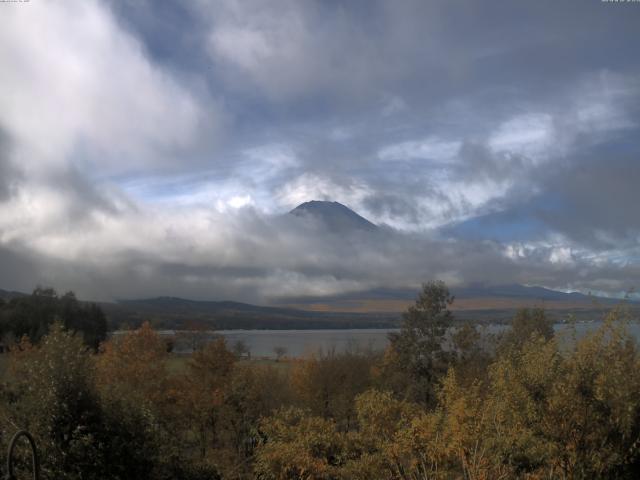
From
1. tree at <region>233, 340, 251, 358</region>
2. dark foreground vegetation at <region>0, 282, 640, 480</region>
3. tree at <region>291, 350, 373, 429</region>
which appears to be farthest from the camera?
tree at <region>233, 340, 251, 358</region>

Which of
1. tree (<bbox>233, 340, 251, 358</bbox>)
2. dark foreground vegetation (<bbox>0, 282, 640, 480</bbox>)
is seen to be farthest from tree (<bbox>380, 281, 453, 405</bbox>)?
dark foreground vegetation (<bbox>0, 282, 640, 480</bbox>)

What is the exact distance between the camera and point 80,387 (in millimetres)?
14062

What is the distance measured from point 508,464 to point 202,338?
56.9 metres

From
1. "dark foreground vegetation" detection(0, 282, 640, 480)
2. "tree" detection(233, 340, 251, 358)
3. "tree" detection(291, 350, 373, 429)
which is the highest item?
"dark foreground vegetation" detection(0, 282, 640, 480)

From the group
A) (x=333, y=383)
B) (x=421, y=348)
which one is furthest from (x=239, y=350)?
(x=421, y=348)

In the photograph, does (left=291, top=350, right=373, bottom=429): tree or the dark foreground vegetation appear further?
(left=291, top=350, right=373, bottom=429): tree

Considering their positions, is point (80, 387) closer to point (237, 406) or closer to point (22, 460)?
point (22, 460)

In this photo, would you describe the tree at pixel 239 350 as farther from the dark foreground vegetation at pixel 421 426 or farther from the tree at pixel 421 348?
the dark foreground vegetation at pixel 421 426

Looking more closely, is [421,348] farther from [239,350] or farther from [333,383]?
[239,350]

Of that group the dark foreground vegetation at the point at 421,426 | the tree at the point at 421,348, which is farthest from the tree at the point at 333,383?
the dark foreground vegetation at the point at 421,426

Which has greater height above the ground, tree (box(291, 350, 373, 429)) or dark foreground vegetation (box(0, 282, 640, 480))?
dark foreground vegetation (box(0, 282, 640, 480))

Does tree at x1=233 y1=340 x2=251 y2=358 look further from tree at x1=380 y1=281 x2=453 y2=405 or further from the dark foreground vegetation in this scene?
the dark foreground vegetation

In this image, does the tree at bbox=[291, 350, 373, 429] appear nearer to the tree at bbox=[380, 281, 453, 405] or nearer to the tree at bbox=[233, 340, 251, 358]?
the tree at bbox=[380, 281, 453, 405]

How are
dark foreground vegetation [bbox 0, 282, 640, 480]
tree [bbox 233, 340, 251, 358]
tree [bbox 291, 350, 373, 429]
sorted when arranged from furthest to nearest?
tree [bbox 233, 340, 251, 358] → tree [bbox 291, 350, 373, 429] → dark foreground vegetation [bbox 0, 282, 640, 480]
